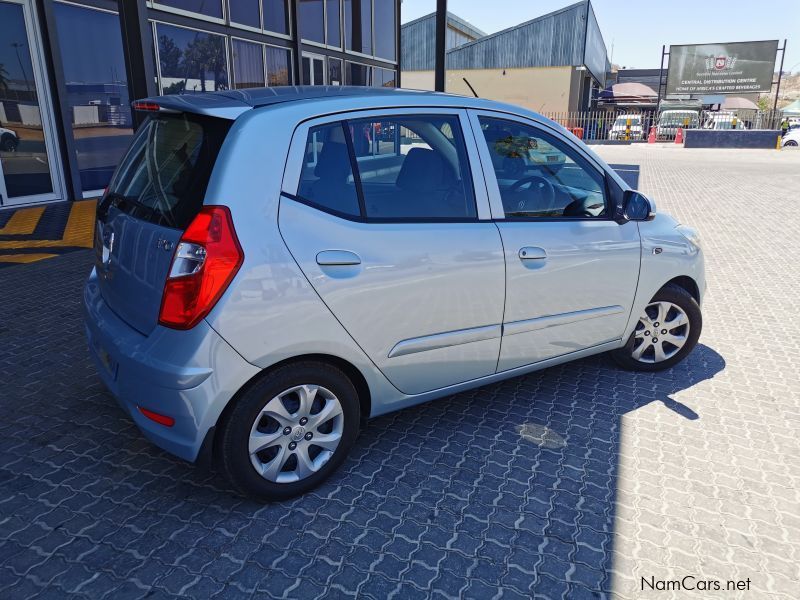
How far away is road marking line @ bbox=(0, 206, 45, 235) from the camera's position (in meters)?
8.24

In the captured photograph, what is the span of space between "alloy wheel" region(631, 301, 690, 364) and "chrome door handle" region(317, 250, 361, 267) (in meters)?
2.22

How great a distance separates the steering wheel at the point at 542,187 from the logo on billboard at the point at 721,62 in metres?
51.7

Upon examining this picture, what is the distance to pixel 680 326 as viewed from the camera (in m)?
4.25

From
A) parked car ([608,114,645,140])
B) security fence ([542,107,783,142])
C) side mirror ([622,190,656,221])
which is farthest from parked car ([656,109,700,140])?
side mirror ([622,190,656,221])

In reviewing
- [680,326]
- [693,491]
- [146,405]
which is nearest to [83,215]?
[146,405]

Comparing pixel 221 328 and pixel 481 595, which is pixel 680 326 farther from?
pixel 221 328

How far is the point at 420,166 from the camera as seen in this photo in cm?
321

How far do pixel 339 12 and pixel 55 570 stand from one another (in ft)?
50.1

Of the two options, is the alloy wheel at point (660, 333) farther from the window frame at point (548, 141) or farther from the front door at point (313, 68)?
the front door at point (313, 68)

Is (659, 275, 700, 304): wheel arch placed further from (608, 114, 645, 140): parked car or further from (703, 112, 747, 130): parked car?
(703, 112, 747, 130): parked car

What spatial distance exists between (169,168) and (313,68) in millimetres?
12895

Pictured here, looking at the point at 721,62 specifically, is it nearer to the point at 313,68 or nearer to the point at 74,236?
the point at 313,68

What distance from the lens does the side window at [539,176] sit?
3.29 meters
